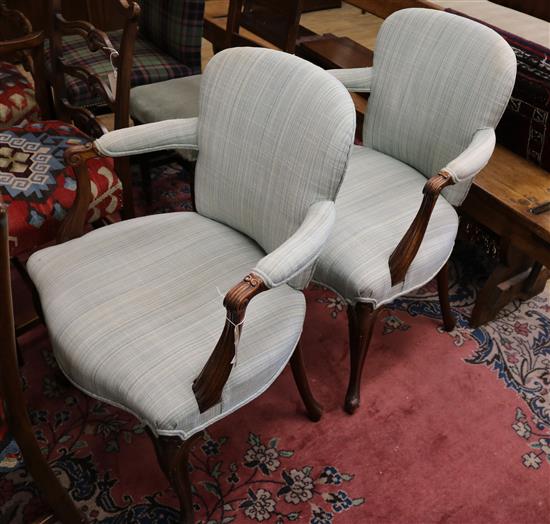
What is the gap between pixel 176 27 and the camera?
75.3 inches

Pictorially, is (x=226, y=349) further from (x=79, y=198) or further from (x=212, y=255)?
(x=79, y=198)

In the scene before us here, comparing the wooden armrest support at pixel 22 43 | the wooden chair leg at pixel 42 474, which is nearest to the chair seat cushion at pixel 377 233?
the wooden chair leg at pixel 42 474

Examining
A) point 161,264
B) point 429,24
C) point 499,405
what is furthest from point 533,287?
point 161,264

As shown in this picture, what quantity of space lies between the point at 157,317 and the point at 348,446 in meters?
0.59

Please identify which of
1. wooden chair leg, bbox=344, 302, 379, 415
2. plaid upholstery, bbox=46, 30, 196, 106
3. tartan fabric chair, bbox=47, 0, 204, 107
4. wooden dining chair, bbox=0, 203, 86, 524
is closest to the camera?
wooden dining chair, bbox=0, 203, 86, 524

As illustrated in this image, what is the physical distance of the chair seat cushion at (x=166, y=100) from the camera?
175 cm

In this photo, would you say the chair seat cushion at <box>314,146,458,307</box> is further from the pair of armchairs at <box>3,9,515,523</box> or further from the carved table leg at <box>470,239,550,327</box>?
the carved table leg at <box>470,239,550,327</box>

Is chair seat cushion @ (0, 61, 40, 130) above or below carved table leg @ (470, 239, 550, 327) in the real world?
above

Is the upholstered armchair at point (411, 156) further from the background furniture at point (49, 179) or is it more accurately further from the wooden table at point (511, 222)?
the background furniture at point (49, 179)

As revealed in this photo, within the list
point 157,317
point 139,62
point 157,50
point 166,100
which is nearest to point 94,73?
point 166,100

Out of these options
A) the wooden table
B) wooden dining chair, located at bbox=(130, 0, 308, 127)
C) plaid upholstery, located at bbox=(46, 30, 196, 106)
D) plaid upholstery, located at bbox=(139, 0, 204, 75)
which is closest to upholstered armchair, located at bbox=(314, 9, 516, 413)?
the wooden table

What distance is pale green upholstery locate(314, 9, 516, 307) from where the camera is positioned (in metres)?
1.26

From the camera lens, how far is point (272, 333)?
3.52 ft

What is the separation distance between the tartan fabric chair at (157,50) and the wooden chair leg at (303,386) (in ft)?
3.59
